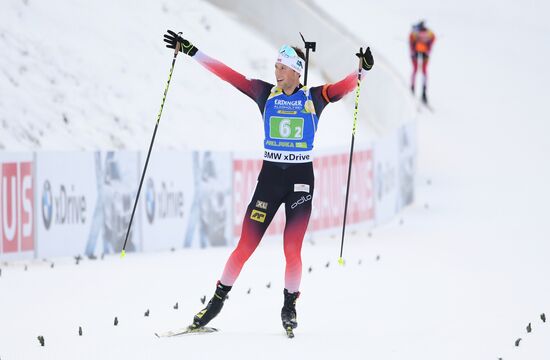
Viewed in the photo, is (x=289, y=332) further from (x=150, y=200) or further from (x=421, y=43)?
(x=421, y=43)

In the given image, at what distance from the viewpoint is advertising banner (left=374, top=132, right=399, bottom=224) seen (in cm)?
1841

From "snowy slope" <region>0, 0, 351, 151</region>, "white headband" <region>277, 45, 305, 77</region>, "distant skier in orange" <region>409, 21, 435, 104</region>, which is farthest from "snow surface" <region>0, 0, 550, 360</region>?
"white headband" <region>277, 45, 305, 77</region>

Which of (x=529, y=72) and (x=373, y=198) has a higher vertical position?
(x=529, y=72)

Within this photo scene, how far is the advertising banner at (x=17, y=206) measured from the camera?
1367cm

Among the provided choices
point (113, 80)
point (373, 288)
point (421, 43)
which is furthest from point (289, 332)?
point (421, 43)

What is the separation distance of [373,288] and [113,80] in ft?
32.7

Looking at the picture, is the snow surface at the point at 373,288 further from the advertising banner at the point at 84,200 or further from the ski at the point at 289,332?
the advertising banner at the point at 84,200

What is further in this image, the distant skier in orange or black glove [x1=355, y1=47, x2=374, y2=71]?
the distant skier in orange

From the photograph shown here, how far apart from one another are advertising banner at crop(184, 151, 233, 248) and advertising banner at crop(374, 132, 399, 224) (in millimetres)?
3333

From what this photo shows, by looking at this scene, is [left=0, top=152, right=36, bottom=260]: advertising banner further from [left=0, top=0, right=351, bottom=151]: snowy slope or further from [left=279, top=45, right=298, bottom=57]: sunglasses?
[left=279, top=45, right=298, bottom=57]: sunglasses

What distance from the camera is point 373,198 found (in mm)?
18328

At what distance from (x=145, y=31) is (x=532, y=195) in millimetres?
8156

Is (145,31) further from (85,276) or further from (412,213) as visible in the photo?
(85,276)

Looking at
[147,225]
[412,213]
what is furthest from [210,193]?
[412,213]
